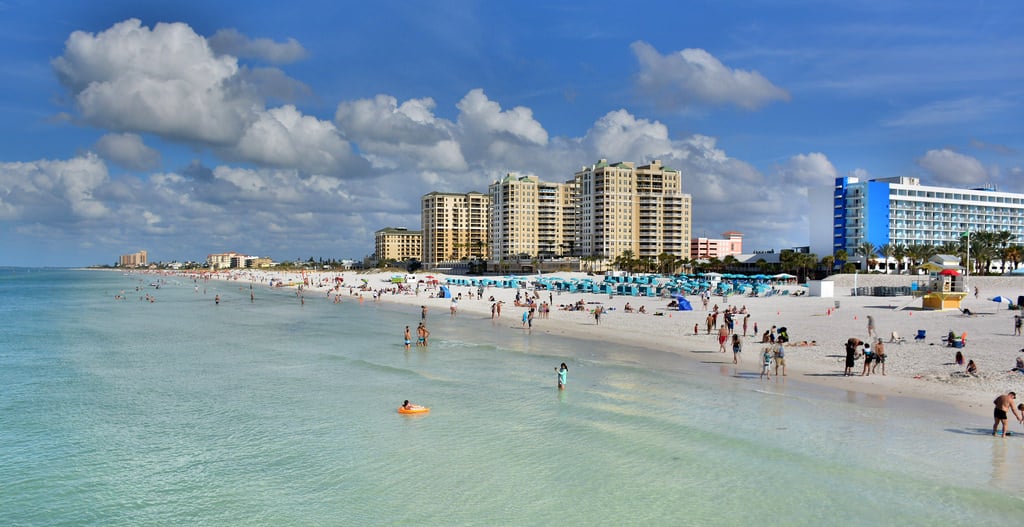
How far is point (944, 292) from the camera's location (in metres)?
43.4

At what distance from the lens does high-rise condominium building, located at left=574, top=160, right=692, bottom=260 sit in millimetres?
159000

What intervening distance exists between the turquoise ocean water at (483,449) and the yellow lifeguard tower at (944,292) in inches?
933

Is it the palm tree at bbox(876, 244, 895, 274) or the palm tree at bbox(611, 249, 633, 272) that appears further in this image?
the palm tree at bbox(611, 249, 633, 272)

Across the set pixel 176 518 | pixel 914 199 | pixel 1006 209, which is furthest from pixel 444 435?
pixel 1006 209

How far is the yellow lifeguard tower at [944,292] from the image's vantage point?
42.3 metres

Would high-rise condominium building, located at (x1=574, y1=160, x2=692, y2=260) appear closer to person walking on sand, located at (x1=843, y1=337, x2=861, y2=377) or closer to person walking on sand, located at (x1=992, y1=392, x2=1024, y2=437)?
person walking on sand, located at (x1=843, y1=337, x2=861, y2=377)

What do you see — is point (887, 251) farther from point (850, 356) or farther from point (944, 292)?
point (850, 356)

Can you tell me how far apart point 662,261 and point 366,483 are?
433 feet

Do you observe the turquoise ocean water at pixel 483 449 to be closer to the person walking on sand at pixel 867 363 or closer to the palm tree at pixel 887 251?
the person walking on sand at pixel 867 363

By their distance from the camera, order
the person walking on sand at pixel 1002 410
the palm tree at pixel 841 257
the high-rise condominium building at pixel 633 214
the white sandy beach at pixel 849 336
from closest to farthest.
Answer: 1. the person walking on sand at pixel 1002 410
2. the white sandy beach at pixel 849 336
3. the palm tree at pixel 841 257
4. the high-rise condominium building at pixel 633 214

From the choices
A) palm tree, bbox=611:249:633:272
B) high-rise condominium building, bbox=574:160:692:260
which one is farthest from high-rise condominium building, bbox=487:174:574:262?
palm tree, bbox=611:249:633:272

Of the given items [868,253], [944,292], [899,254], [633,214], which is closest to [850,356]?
[944,292]

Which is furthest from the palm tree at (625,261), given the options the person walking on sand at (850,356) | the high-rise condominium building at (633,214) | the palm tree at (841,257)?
the person walking on sand at (850,356)

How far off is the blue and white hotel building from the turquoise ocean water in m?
103
